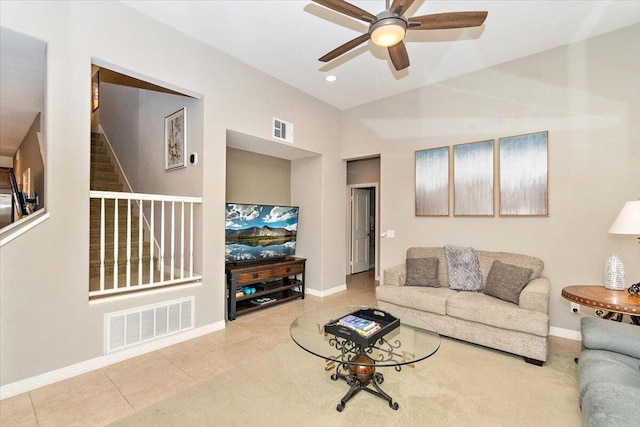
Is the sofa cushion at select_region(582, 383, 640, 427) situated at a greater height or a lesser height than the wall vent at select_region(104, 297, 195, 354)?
greater

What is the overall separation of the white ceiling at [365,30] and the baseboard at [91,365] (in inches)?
132

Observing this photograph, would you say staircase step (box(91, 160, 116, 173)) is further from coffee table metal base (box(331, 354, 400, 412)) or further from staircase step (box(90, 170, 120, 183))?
coffee table metal base (box(331, 354, 400, 412))

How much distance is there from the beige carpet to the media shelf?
4.40ft

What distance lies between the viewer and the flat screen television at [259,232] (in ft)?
13.1

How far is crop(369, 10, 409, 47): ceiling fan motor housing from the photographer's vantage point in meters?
2.05

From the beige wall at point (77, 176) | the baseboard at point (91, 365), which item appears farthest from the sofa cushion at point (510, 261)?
the baseboard at point (91, 365)

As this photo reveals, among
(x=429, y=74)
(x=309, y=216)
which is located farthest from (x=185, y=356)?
(x=429, y=74)

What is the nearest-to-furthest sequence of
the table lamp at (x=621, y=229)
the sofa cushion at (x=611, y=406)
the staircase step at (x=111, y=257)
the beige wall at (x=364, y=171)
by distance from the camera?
1. the sofa cushion at (x=611, y=406)
2. the table lamp at (x=621, y=229)
3. the staircase step at (x=111, y=257)
4. the beige wall at (x=364, y=171)

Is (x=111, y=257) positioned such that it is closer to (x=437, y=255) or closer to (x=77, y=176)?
(x=77, y=176)

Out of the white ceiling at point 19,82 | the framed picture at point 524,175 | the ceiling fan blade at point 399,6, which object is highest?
the white ceiling at point 19,82

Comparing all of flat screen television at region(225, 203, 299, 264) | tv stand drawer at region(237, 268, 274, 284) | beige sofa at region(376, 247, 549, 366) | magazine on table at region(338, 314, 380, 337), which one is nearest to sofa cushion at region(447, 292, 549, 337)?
beige sofa at region(376, 247, 549, 366)

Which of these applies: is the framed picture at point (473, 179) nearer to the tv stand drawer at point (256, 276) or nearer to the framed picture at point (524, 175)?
the framed picture at point (524, 175)

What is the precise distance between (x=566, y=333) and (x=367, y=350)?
9.09ft

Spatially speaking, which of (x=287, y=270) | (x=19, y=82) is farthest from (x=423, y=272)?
(x=19, y=82)
